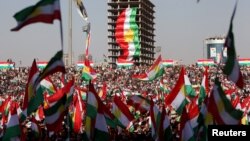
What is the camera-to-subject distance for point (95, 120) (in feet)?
49.2

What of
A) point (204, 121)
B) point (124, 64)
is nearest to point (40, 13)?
point (204, 121)

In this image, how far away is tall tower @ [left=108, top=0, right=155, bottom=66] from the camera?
144 m

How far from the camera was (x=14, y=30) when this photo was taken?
1313 cm

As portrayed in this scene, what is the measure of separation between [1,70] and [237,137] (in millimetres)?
60017

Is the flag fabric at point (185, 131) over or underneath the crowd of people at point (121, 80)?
over

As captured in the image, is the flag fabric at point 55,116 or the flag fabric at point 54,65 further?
the flag fabric at point 55,116

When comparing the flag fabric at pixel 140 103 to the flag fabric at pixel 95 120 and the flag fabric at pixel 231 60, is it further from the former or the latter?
the flag fabric at pixel 231 60

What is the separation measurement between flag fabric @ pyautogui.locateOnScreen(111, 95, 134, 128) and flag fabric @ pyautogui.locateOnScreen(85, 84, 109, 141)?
4572 mm

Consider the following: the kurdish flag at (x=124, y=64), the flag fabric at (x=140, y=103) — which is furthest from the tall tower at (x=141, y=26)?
the flag fabric at (x=140, y=103)

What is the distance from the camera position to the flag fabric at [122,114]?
20.2m

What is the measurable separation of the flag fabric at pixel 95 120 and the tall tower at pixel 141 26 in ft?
391

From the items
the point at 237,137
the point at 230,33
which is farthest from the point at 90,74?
the point at 237,137

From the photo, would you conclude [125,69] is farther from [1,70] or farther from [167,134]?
[167,134]

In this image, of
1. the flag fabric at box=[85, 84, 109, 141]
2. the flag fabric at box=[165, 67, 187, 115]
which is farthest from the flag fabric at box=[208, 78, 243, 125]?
the flag fabric at box=[165, 67, 187, 115]
